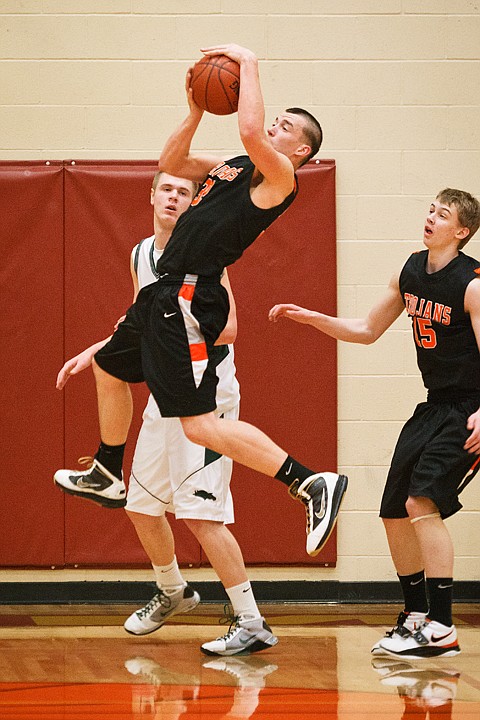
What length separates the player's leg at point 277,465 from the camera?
387 centimetres

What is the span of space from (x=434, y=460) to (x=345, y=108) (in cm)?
273

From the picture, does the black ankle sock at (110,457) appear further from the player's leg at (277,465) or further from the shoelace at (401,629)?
the shoelace at (401,629)

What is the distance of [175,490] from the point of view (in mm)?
4578

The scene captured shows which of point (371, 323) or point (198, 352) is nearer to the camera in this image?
point (198, 352)

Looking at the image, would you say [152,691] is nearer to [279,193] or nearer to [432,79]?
[279,193]

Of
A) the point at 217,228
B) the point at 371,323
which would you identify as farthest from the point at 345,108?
the point at 217,228

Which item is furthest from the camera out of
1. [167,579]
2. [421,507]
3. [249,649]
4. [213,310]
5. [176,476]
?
[167,579]

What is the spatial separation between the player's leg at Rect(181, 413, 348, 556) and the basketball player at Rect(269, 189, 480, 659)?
0.54 m

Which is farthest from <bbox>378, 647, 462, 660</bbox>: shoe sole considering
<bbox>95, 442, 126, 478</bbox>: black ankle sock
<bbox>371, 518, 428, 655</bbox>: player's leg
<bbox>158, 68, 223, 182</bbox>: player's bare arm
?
<bbox>158, 68, 223, 182</bbox>: player's bare arm

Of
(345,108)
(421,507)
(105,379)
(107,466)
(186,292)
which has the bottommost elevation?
(421,507)

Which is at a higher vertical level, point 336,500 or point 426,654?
point 336,500

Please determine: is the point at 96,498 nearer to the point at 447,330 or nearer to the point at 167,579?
the point at 167,579

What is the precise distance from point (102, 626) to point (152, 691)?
5.07 feet

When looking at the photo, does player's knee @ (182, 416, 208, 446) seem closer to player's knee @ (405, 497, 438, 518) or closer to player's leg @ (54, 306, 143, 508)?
player's leg @ (54, 306, 143, 508)
